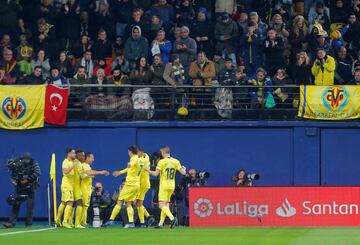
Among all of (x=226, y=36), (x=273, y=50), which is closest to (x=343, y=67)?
(x=273, y=50)

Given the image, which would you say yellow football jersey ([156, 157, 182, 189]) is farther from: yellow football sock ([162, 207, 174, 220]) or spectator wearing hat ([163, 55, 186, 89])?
spectator wearing hat ([163, 55, 186, 89])

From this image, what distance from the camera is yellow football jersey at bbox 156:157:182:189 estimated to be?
27.7 m

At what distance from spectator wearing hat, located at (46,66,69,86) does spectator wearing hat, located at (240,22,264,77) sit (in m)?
5.22

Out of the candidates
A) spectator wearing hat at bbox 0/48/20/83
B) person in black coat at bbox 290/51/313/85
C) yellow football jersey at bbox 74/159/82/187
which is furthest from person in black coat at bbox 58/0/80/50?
person in black coat at bbox 290/51/313/85

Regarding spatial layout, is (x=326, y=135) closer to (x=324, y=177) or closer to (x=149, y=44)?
(x=324, y=177)

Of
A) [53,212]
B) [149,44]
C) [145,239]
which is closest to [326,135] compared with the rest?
[149,44]

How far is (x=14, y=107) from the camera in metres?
32.6

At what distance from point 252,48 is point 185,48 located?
188 cm

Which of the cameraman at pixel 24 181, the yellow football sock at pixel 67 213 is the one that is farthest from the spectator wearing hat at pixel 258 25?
the yellow football sock at pixel 67 213

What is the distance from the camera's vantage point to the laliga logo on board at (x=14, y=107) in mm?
32500

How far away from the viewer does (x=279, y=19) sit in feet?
105

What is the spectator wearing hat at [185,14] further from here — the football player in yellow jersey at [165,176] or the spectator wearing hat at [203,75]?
the football player in yellow jersey at [165,176]

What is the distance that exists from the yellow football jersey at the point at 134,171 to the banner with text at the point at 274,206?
1574 millimetres

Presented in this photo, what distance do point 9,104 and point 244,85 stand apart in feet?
22.2
